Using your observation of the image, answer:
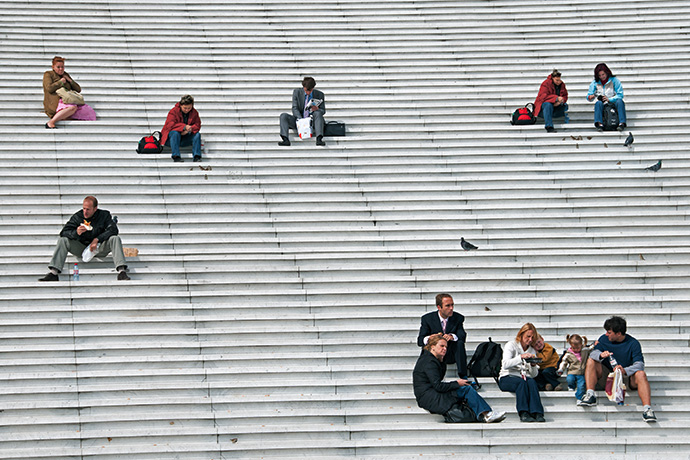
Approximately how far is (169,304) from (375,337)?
2572 mm

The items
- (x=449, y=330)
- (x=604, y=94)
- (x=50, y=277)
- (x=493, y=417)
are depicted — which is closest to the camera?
(x=493, y=417)

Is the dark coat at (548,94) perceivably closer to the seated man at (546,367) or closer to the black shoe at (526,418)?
the seated man at (546,367)

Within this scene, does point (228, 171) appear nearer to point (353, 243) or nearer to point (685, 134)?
point (353, 243)

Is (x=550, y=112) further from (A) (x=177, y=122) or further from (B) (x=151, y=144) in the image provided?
(B) (x=151, y=144)

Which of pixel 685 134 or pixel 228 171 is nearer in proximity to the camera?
pixel 228 171

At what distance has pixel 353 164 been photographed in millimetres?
13336

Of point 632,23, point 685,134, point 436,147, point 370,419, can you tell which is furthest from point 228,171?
point 632,23

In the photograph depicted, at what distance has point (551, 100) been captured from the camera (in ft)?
46.1

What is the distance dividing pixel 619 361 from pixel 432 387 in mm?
2039

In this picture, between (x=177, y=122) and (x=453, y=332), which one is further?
(x=177, y=122)

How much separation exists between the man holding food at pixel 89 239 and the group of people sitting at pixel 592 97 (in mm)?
7131

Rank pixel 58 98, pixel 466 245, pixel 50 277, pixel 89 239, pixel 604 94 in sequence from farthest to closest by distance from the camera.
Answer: pixel 604 94
pixel 58 98
pixel 466 245
pixel 89 239
pixel 50 277

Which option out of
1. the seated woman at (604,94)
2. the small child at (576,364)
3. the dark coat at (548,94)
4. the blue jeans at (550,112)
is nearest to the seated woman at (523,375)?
the small child at (576,364)

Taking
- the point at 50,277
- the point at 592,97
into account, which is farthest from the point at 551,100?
the point at 50,277
